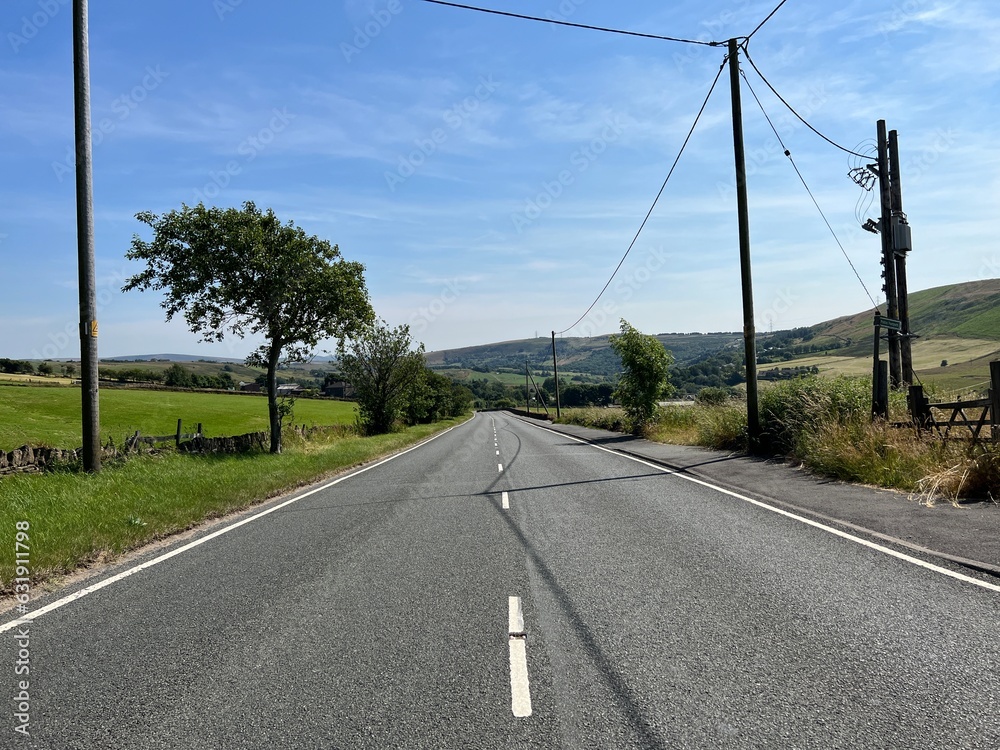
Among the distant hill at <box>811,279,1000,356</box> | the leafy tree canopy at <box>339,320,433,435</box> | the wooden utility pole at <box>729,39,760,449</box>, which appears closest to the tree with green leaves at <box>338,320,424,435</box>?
the leafy tree canopy at <box>339,320,433,435</box>

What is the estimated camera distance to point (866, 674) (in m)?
3.80

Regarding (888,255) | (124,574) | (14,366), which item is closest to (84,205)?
(124,574)

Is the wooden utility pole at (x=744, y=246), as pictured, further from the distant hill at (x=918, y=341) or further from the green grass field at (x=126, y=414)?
the distant hill at (x=918, y=341)

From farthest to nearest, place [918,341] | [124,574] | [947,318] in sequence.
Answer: [947,318], [918,341], [124,574]

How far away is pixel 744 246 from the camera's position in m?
17.7

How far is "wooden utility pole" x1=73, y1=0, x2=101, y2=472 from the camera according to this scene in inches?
452

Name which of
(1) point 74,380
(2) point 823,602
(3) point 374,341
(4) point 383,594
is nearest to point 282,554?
(4) point 383,594

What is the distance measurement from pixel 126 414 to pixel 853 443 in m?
45.8

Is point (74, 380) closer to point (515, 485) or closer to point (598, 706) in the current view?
point (515, 485)

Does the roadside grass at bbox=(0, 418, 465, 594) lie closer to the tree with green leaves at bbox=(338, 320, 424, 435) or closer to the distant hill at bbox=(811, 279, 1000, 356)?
the tree with green leaves at bbox=(338, 320, 424, 435)

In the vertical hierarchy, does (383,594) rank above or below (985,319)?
below

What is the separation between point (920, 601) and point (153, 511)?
9227 mm

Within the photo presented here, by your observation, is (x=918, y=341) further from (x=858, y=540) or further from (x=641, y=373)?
(x=858, y=540)

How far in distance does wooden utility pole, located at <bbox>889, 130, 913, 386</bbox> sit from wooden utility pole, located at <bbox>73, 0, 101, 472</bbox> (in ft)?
60.1
